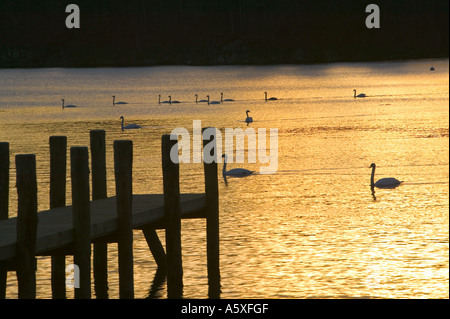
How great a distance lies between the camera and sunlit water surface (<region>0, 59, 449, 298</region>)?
2136cm

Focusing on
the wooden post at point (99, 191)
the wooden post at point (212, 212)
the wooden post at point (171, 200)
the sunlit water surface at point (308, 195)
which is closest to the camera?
the wooden post at point (171, 200)

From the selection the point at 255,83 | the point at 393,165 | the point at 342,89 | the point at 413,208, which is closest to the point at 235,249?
the point at 413,208

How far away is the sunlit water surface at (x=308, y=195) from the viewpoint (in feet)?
70.1

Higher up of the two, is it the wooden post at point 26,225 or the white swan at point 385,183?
the wooden post at point 26,225

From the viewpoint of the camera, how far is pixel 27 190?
15.7 metres

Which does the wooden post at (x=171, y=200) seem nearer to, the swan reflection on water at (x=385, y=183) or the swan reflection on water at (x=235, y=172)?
the swan reflection on water at (x=385, y=183)

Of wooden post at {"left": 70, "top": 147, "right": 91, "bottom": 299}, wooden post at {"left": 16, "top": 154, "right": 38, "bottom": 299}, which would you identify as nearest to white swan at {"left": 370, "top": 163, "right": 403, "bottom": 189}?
wooden post at {"left": 70, "top": 147, "right": 91, "bottom": 299}

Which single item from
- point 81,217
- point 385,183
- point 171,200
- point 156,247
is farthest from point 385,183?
point 81,217

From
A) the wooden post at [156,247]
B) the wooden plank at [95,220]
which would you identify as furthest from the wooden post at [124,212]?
the wooden post at [156,247]

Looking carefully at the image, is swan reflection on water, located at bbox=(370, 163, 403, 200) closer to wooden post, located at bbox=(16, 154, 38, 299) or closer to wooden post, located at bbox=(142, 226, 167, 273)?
wooden post, located at bbox=(142, 226, 167, 273)

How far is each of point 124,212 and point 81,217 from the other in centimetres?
133

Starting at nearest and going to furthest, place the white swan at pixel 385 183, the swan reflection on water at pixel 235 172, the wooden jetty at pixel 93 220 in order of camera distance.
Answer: the wooden jetty at pixel 93 220 → the white swan at pixel 385 183 → the swan reflection on water at pixel 235 172
